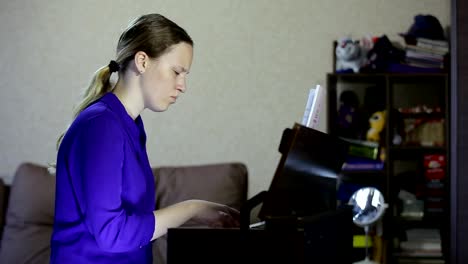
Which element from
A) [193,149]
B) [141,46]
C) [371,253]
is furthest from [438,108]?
[141,46]

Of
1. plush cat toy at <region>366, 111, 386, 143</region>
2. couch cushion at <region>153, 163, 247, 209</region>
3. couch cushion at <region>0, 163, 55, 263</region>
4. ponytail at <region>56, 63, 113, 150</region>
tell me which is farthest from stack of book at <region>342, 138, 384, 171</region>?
ponytail at <region>56, 63, 113, 150</region>

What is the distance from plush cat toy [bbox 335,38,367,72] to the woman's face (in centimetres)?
221

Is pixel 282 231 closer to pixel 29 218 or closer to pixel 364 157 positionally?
pixel 29 218

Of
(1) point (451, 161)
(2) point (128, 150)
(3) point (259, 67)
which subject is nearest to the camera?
(2) point (128, 150)

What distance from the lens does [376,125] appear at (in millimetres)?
3670

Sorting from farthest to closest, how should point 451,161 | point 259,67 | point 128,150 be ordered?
point 259,67 → point 451,161 → point 128,150

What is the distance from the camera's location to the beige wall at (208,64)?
12.5 feet

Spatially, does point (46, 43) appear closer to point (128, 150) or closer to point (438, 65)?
point (438, 65)

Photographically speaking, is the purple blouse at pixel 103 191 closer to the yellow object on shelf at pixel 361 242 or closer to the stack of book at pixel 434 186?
the yellow object on shelf at pixel 361 242

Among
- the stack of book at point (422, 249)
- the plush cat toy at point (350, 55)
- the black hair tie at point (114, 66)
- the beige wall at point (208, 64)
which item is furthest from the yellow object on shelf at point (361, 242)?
the black hair tie at point (114, 66)

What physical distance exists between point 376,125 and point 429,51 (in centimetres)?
50

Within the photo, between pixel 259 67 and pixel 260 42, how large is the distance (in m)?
0.15

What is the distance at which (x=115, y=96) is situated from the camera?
5.02ft

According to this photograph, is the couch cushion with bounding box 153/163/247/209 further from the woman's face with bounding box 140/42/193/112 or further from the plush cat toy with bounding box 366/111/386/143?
the woman's face with bounding box 140/42/193/112
